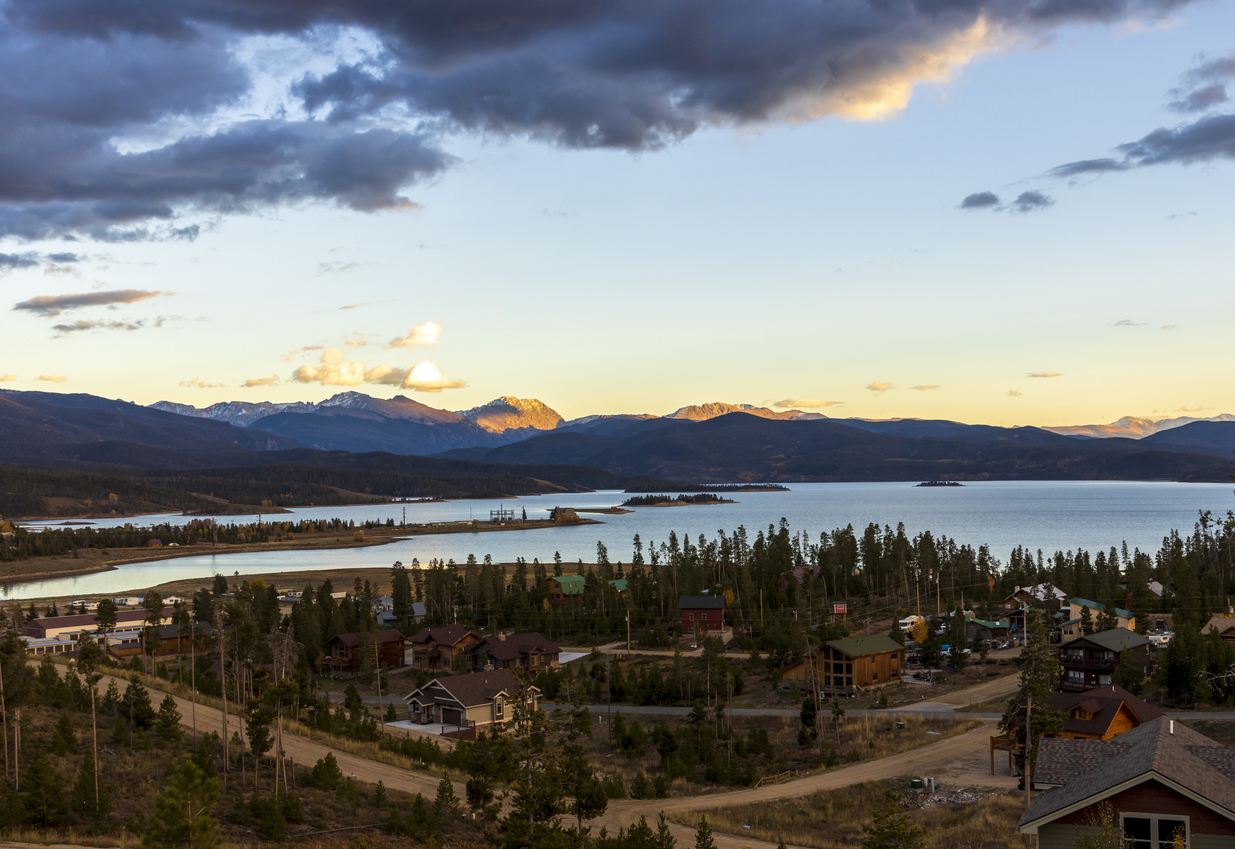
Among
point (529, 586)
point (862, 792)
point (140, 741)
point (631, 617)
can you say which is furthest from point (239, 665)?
point (529, 586)

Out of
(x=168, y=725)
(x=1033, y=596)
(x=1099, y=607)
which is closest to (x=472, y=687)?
(x=168, y=725)

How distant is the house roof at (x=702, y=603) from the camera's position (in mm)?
88688

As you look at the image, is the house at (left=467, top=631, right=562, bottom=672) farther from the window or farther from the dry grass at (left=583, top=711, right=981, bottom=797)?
the window

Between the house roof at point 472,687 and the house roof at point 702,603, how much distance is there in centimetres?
3426

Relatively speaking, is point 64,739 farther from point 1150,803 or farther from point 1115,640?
point 1115,640

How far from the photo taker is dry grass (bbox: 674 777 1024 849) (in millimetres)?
30547

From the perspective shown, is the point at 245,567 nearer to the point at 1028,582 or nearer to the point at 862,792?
the point at 1028,582

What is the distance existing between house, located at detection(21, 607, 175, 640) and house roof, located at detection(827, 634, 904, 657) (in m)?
59.9

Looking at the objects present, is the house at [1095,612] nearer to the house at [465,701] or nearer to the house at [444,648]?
the house at [465,701]

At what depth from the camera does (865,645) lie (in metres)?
65.6

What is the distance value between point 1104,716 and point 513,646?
44715 millimetres

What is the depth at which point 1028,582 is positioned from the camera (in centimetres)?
9575

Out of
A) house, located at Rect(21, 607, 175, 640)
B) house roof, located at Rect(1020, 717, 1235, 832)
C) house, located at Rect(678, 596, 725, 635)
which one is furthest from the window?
house, located at Rect(21, 607, 175, 640)

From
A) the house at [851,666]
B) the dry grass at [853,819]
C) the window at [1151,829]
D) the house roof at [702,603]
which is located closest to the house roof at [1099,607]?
the house at [851,666]
